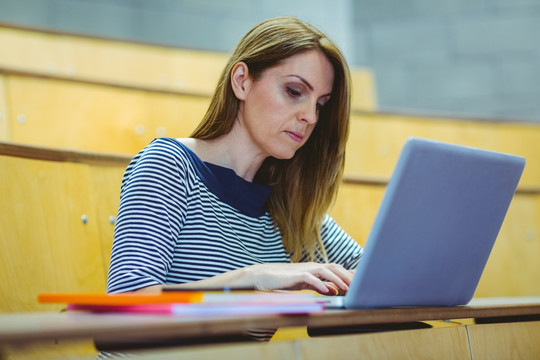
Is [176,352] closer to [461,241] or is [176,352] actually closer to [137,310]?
[137,310]

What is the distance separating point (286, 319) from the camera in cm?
27

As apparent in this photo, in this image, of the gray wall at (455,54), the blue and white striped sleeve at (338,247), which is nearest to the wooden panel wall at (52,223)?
the blue and white striped sleeve at (338,247)

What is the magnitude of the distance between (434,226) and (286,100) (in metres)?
0.26

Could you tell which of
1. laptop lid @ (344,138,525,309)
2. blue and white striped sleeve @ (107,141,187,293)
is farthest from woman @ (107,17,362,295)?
laptop lid @ (344,138,525,309)

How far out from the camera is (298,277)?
1.20 feet

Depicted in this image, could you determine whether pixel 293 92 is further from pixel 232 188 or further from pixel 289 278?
pixel 289 278

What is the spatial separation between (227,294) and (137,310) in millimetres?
42

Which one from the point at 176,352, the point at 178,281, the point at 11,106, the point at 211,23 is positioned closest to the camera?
the point at 176,352

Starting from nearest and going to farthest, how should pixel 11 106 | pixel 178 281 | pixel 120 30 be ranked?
pixel 178 281
pixel 11 106
pixel 120 30

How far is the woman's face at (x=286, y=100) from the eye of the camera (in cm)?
58

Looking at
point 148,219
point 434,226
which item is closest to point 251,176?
point 148,219

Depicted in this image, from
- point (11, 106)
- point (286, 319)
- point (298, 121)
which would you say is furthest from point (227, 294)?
point (11, 106)

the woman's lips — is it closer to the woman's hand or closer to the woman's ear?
the woman's ear

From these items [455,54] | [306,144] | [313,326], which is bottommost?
[313,326]
